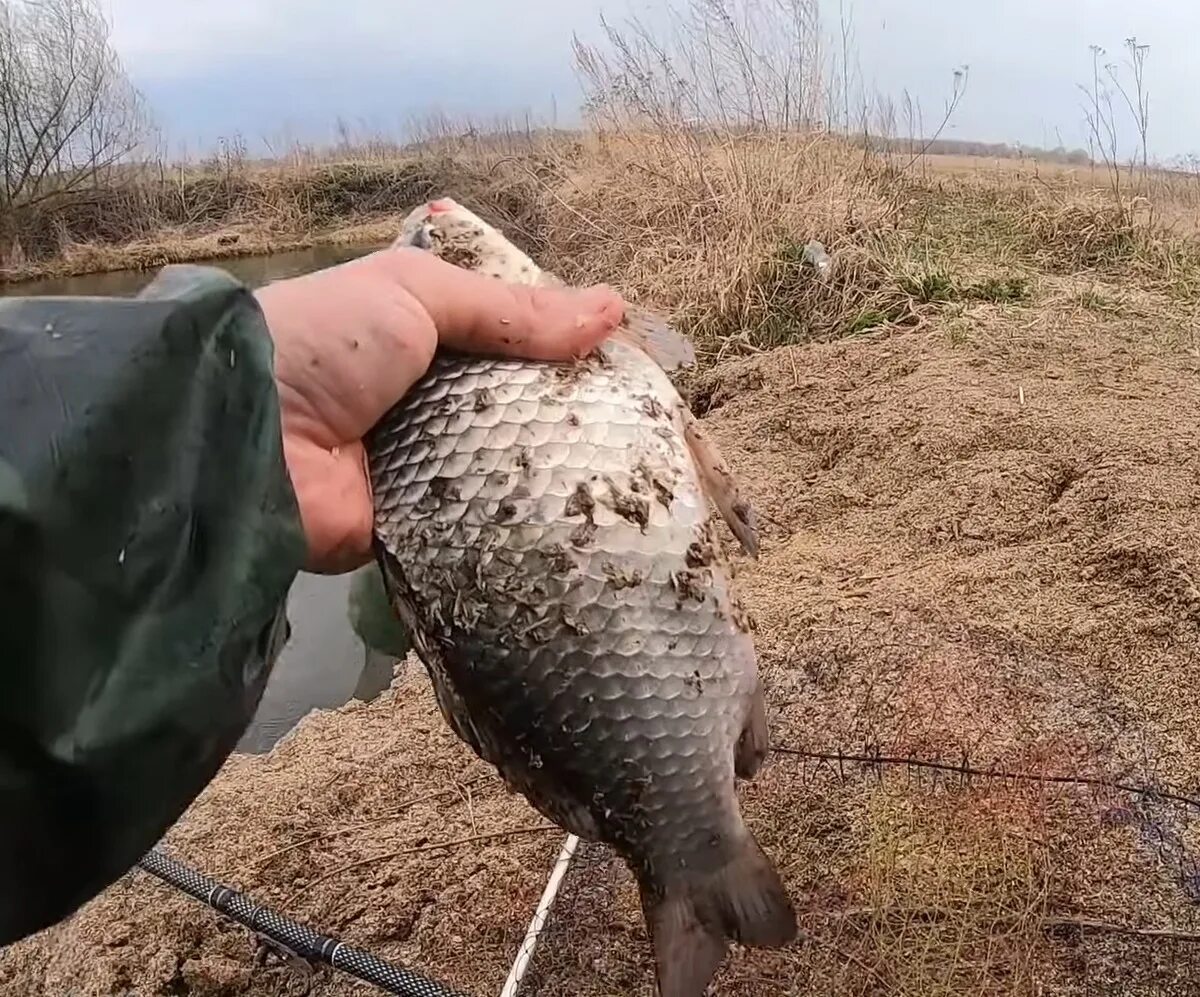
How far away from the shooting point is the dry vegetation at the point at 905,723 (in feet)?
7.07

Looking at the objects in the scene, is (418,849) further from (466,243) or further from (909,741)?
(466,243)

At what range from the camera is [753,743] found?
1645mm

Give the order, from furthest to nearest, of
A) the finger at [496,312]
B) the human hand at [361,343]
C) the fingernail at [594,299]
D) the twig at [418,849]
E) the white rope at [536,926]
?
the twig at [418,849] < the white rope at [536,926] < the fingernail at [594,299] < the finger at [496,312] < the human hand at [361,343]

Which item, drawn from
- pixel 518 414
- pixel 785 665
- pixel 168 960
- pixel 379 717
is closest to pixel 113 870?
pixel 518 414

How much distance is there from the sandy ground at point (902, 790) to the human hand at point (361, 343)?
1226 mm

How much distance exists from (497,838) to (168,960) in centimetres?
81

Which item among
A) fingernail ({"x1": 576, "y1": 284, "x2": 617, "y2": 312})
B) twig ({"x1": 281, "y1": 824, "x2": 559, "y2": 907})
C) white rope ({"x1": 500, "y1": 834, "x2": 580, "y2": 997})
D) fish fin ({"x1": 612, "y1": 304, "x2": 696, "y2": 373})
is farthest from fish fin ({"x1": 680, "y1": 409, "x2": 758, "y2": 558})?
twig ({"x1": 281, "y1": 824, "x2": 559, "y2": 907})

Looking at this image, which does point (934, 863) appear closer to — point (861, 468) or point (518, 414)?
point (518, 414)

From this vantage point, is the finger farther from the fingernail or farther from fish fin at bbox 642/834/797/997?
fish fin at bbox 642/834/797/997

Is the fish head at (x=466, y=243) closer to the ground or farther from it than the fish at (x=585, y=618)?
farther from it

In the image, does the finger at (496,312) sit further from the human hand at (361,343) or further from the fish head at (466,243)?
the fish head at (466,243)

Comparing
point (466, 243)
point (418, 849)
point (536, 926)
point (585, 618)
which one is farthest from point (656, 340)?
point (418, 849)

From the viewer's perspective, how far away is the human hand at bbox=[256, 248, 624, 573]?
138 centimetres

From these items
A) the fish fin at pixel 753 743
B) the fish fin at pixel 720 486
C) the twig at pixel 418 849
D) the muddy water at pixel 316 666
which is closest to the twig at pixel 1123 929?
the fish fin at pixel 753 743
